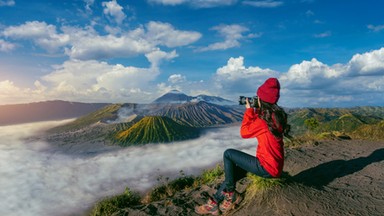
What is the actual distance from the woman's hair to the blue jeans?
114 centimetres

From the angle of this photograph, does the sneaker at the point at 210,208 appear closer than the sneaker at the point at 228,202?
No

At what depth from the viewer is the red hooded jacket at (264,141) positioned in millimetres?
8844

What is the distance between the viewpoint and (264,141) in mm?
8938

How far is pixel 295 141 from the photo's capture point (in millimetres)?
20953

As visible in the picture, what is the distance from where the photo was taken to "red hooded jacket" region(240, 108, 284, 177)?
29.0 feet

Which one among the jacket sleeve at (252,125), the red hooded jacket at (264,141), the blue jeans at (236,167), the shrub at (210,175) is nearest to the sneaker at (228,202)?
the blue jeans at (236,167)

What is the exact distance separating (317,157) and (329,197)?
6614 millimetres

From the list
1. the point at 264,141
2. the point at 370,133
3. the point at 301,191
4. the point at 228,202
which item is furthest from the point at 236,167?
the point at 370,133

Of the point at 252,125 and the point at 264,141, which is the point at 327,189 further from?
the point at 252,125

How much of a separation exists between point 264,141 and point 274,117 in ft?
2.42

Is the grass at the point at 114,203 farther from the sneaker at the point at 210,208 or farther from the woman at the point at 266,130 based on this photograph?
the woman at the point at 266,130

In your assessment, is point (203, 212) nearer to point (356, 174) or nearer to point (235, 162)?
point (235, 162)

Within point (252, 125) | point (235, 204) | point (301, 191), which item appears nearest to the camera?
point (252, 125)

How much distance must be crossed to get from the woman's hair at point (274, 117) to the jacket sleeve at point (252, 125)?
16 centimetres
